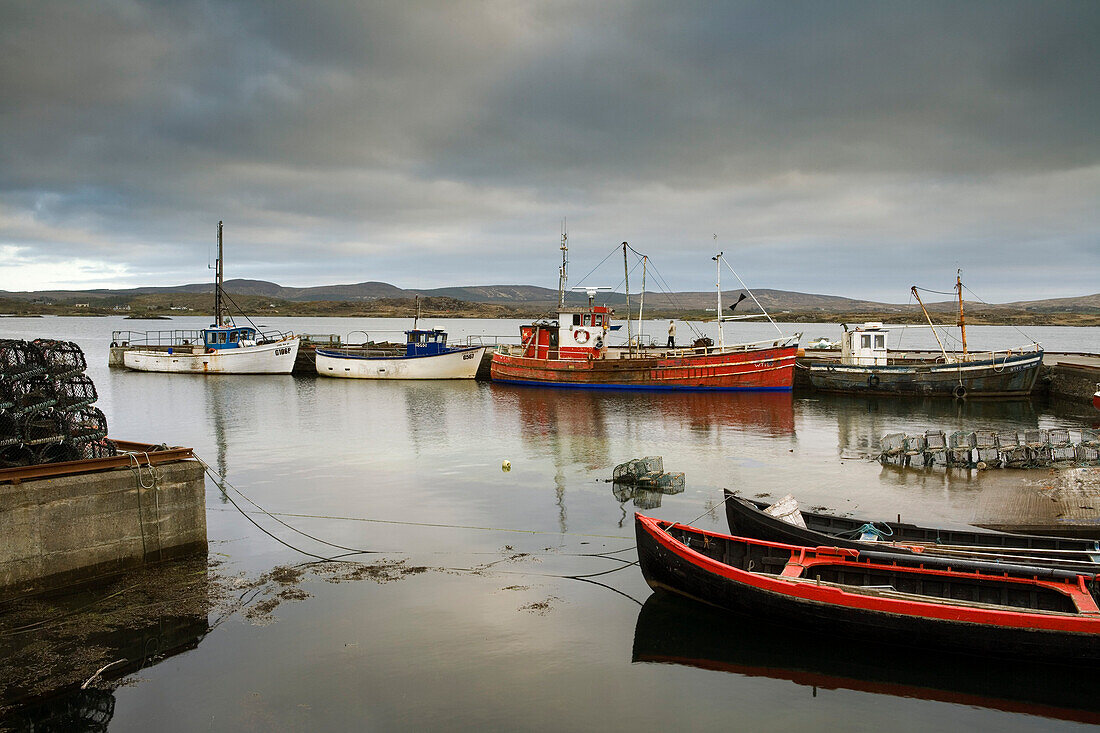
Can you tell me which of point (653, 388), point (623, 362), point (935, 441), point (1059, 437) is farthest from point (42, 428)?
point (653, 388)

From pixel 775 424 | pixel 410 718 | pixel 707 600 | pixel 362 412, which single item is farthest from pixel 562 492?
pixel 362 412

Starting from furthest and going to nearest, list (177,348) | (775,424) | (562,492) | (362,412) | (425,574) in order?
(177,348)
(362,412)
(775,424)
(562,492)
(425,574)

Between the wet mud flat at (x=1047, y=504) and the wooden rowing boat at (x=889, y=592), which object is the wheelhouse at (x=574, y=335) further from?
the wooden rowing boat at (x=889, y=592)

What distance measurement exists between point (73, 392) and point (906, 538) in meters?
14.1

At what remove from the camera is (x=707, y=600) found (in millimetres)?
11469

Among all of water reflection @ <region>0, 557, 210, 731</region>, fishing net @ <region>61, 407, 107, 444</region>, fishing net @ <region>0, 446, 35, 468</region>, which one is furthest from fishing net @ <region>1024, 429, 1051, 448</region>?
fishing net @ <region>0, 446, 35, 468</region>

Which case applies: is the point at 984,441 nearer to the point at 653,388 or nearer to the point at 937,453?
the point at 937,453

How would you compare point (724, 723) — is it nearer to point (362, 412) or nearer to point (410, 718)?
point (410, 718)

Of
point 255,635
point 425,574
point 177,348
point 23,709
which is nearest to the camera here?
point 23,709

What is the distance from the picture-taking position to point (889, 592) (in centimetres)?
1023

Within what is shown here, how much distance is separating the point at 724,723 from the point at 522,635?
313cm

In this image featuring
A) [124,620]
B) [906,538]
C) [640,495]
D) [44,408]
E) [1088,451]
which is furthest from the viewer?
[1088,451]

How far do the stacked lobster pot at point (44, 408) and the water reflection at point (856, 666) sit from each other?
31.0 ft

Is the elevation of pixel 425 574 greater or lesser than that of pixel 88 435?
lesser
